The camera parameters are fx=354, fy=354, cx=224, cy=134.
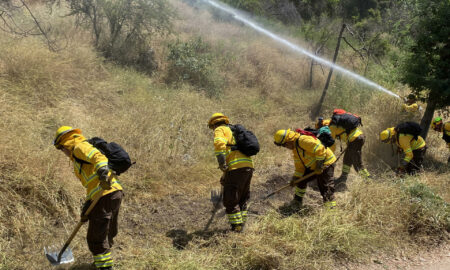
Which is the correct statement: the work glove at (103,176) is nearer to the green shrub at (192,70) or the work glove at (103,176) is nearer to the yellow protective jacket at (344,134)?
the yellow protective jacket at (344,134)

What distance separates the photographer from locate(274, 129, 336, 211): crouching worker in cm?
493

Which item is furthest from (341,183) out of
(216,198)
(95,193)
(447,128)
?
(95,193)

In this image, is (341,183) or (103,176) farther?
(341,183)

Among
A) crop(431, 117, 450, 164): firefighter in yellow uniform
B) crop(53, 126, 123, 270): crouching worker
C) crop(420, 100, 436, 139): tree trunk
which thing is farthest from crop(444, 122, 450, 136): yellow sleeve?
crop(53, 126, 123, 270): crouching worker

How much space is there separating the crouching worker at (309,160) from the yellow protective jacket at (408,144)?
2065 mm

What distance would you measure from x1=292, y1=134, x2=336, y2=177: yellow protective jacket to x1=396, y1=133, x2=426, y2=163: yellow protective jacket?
210 cm

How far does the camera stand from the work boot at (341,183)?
21.4 feet

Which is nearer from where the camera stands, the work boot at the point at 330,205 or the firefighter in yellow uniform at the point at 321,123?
the work boot at the point at 330,205

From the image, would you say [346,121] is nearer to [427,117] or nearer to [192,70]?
[427,117]

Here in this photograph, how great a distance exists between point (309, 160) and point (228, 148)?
1.31 metres

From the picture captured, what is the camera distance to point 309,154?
16.8 feet

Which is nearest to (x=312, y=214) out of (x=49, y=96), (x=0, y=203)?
(x=0, y=203)

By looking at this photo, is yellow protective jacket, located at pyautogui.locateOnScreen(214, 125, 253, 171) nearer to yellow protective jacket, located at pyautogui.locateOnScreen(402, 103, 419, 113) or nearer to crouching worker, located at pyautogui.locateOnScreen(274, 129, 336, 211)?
crouching worker, located at pyautogui.locateOnScreen(274, 129, 336, 211)

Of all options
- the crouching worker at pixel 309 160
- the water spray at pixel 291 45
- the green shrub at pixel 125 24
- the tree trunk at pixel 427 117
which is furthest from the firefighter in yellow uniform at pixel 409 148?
the green shrub at pixel 125 24
